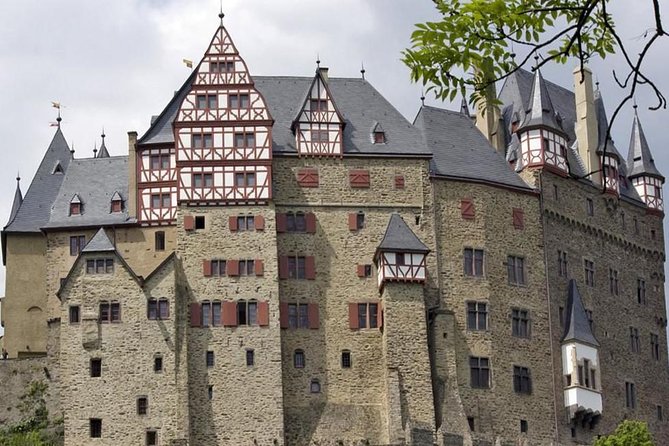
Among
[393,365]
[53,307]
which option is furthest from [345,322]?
[53,307]

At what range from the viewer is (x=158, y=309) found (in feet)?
203

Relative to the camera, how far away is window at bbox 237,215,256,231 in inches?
2477

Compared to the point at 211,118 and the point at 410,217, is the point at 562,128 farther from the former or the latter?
the point at 211,118

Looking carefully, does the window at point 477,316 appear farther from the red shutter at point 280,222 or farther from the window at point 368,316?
the red shutter at point 280,222

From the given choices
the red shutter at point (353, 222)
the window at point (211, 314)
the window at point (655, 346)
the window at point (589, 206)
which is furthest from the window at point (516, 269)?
the window at point (211, 314)

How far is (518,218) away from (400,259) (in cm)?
756

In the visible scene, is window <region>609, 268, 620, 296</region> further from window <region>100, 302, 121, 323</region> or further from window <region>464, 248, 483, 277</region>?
window <region>100, 302, 121, 323</region>

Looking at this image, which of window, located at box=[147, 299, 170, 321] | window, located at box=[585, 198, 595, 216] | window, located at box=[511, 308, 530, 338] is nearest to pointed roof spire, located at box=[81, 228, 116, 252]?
window, located at box=[147, 299, 170, 321]

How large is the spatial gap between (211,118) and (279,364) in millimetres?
11004

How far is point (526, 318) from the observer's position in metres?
66.6

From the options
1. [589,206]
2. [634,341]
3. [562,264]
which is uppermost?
[589,206]

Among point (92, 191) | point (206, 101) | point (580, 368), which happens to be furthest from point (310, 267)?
point (580, 368)

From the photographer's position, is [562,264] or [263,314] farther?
[562,264]

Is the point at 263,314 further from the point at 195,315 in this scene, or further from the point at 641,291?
the point at 641,291
